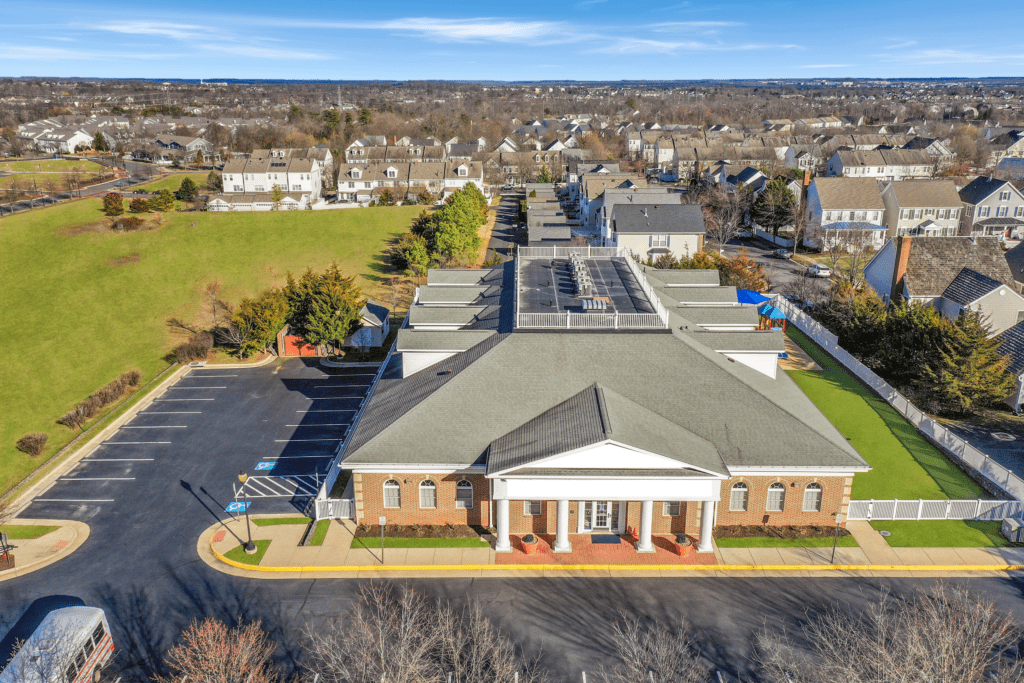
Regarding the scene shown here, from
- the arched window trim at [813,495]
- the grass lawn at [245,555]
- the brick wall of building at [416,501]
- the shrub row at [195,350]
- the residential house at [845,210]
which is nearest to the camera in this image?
the grass lawn at [245,555]

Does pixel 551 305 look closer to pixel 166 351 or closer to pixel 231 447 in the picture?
pixel 231 447

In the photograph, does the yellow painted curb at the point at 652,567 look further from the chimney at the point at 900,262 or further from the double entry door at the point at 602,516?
the chimney at the point at 900,262

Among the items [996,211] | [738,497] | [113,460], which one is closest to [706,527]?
[738,497]

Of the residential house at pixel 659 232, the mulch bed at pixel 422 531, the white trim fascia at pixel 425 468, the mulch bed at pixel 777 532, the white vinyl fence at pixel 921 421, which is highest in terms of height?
the residential house at pixel 659 232

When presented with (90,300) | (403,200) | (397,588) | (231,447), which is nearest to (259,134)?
(403,200)

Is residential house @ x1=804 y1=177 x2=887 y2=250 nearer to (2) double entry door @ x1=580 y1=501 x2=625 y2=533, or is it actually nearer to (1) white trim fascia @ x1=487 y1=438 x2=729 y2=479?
(2) double entry door @ x1=580 y1=501 x2=625 y2=533

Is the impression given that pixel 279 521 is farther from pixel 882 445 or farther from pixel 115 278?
pixel 115 278

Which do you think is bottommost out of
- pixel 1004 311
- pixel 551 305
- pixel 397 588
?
pixel 397 588

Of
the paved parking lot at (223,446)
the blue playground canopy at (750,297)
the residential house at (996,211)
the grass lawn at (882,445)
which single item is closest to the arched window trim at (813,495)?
the grass lawn at (882,445)

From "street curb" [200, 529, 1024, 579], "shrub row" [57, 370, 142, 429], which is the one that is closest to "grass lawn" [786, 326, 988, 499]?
"street curb" [200, 529, 1024, 579]
